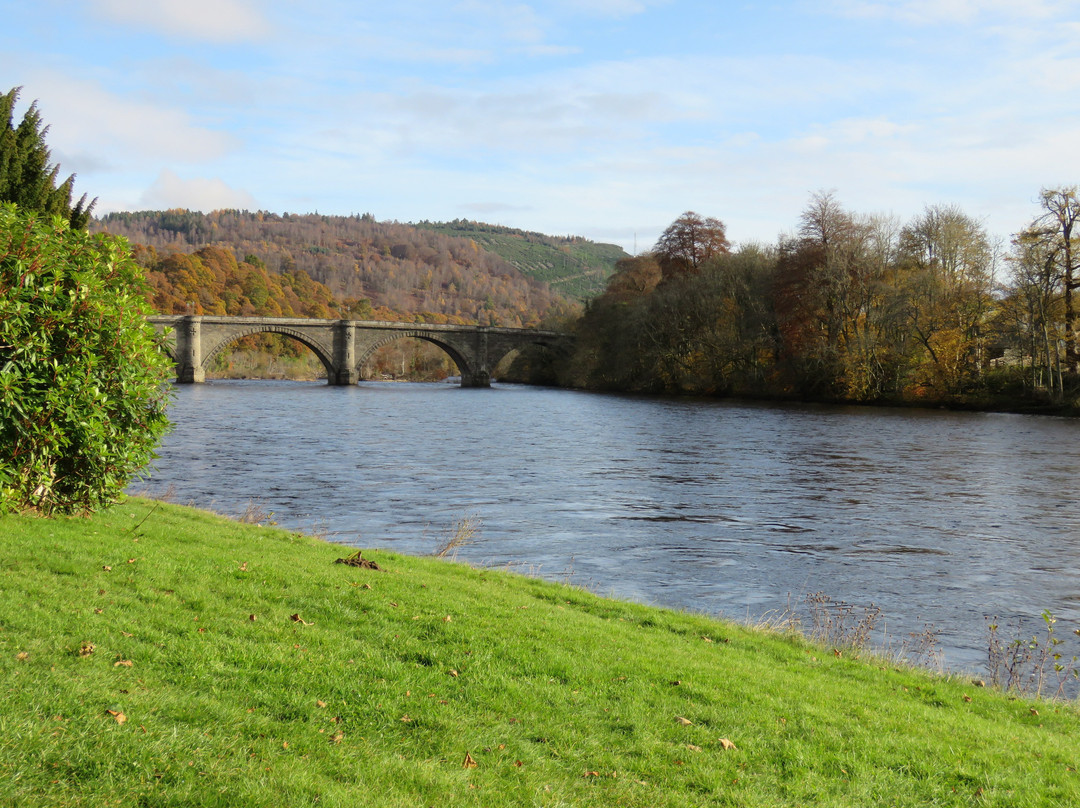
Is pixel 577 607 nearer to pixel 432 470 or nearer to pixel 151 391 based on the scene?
pixel 151 391

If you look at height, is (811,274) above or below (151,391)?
above

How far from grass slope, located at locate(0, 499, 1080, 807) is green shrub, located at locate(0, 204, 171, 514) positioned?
1.23 metres

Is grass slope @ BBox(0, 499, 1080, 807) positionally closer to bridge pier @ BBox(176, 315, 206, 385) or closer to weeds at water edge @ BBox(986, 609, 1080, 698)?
weeds at water edge @ BBox(986, 609, 1080, 698)

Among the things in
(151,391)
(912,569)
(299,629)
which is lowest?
(912,569)

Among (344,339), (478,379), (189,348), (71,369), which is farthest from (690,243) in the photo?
(71,369)

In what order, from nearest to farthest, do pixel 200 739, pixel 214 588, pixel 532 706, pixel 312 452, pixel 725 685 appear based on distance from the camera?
1. pixel 200 739
2. pixel 532 706
3. pixel 725 685
4. pixel 214 588
5. pixel 312 452

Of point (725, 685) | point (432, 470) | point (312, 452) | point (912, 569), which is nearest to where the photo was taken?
point (725, 685)

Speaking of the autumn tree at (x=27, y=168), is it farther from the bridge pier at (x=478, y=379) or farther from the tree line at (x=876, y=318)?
the bridge pier at (x=478, y=379)

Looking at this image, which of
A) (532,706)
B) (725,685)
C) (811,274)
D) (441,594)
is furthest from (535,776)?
(811,274)

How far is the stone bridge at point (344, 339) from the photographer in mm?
88500

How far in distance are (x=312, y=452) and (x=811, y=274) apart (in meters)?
40.3

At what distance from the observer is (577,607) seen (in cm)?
1100

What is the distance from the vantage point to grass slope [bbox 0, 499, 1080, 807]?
16.9 feet

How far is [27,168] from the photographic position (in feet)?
77.0
